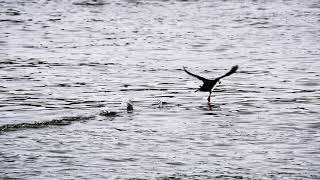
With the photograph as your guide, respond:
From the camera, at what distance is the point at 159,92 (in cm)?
1955

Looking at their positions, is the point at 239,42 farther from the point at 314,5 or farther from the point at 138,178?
the point at 138,178

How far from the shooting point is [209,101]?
17828 millimetres

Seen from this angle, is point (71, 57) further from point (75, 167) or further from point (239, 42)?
point (75, 167)

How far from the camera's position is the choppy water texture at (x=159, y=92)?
1297cm

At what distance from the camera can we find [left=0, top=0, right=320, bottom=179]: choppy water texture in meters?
13.0

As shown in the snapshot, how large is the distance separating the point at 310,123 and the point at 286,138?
1505 millimetres

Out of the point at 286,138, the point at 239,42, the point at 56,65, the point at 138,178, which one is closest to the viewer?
the point at 138,178

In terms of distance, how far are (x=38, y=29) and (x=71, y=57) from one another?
23.0 ft

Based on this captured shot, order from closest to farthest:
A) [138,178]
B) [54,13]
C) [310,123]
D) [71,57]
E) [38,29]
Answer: [138,178] < [310,123] < [71,57] < [38,29] < [54,13]

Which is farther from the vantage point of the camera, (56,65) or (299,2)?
(299,2)

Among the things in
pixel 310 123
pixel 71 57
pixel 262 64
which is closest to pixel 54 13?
pixel 71 57

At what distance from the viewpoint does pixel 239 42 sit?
92.5ft

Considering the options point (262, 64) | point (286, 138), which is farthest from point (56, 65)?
point (286, 138)

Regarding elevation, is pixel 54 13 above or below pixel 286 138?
below
